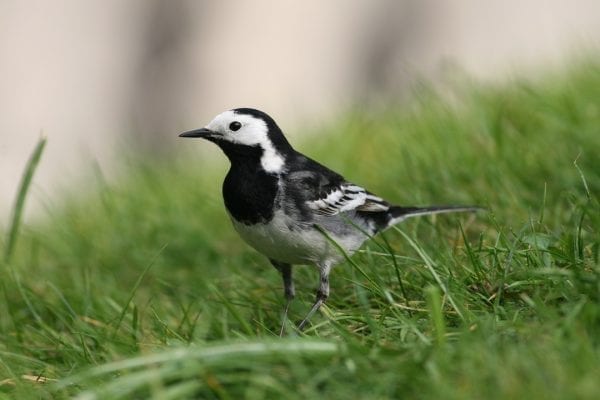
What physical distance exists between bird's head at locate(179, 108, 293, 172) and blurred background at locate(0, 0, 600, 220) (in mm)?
6406

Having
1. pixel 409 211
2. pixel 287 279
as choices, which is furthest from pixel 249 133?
pixel 409 211

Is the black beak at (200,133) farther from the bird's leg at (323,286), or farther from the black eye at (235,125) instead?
the bird's leg at (323,286)

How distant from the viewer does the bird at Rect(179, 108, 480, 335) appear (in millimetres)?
4004

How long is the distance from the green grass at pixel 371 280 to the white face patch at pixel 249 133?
1.95 ft

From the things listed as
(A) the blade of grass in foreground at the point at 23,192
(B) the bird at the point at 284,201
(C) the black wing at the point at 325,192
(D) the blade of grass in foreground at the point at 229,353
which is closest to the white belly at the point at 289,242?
(B) the bird at the point at 284,201

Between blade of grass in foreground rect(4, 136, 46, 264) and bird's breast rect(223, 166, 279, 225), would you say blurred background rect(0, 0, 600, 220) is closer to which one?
blade of grass in foreground rect(4, 136, 46, 264)

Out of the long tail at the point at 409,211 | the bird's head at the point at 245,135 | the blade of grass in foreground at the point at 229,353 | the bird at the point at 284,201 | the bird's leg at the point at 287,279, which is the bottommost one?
the bird's leg at the point at 287,279

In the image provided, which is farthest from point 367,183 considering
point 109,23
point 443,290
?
point 109,23

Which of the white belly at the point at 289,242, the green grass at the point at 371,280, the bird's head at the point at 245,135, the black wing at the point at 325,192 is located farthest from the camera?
the bird's head at the point at 245,135

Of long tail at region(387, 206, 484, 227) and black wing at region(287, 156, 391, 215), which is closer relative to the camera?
black wing at region(287, 156, 391, 215)

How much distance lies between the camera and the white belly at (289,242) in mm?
3977

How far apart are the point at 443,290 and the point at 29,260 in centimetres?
330

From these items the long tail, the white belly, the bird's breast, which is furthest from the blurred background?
the white belly

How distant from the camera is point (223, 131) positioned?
14.0 ft
